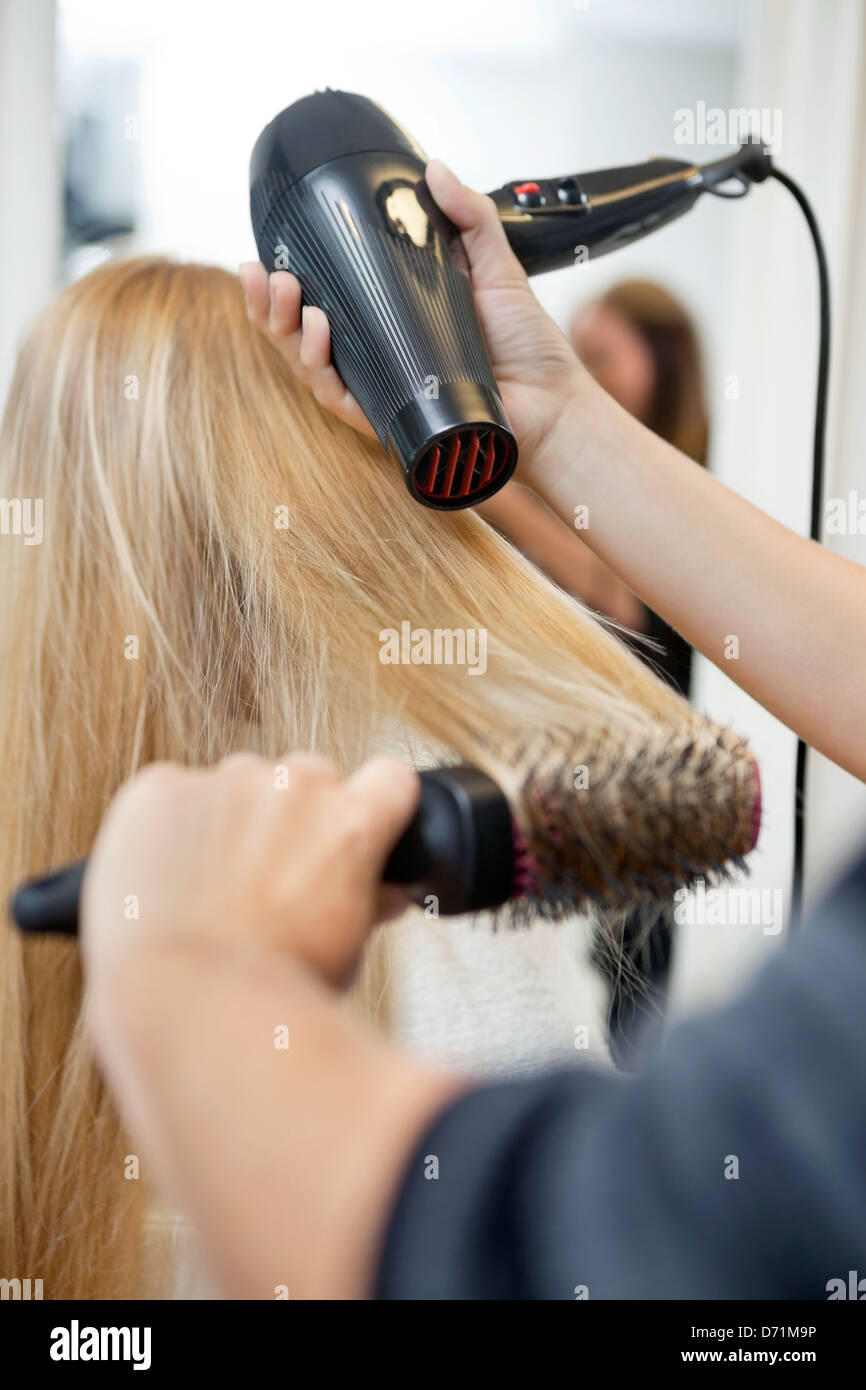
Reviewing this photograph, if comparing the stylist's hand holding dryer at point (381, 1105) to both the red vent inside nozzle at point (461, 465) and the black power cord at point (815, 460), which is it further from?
the black power cord at point (815, 460)

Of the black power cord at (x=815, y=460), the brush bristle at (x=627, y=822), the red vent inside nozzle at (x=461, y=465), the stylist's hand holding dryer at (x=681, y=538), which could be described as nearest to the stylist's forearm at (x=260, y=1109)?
the brush bristle at (x=627, y=822)

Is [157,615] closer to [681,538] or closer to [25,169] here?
[681,538]

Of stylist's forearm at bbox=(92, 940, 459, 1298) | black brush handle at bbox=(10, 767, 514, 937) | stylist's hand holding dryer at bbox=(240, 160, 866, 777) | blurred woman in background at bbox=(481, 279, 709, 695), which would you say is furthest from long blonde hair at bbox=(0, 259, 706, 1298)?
blurred woman in background at bbox=(481, 279, 709, 695)

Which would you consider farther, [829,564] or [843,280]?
[843,280]

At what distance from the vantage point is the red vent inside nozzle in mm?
534

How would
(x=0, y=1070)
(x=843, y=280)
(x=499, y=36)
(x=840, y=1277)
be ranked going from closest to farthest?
(x=840, y=1277) < (x=0, y=1070) < (x=843, y=280) < (x=499, y=36)

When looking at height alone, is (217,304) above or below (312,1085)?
above

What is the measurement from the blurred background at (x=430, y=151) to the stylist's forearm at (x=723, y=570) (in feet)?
2.32

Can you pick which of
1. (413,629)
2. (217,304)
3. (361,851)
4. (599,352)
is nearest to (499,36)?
(599,352)

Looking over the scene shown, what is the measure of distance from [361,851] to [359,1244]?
11cm

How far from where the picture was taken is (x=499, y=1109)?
232 mm

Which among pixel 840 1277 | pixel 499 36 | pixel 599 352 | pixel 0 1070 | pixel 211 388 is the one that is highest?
pixel 499 36

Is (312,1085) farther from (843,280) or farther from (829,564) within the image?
(843,280)

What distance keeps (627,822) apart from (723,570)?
0.32 meters
